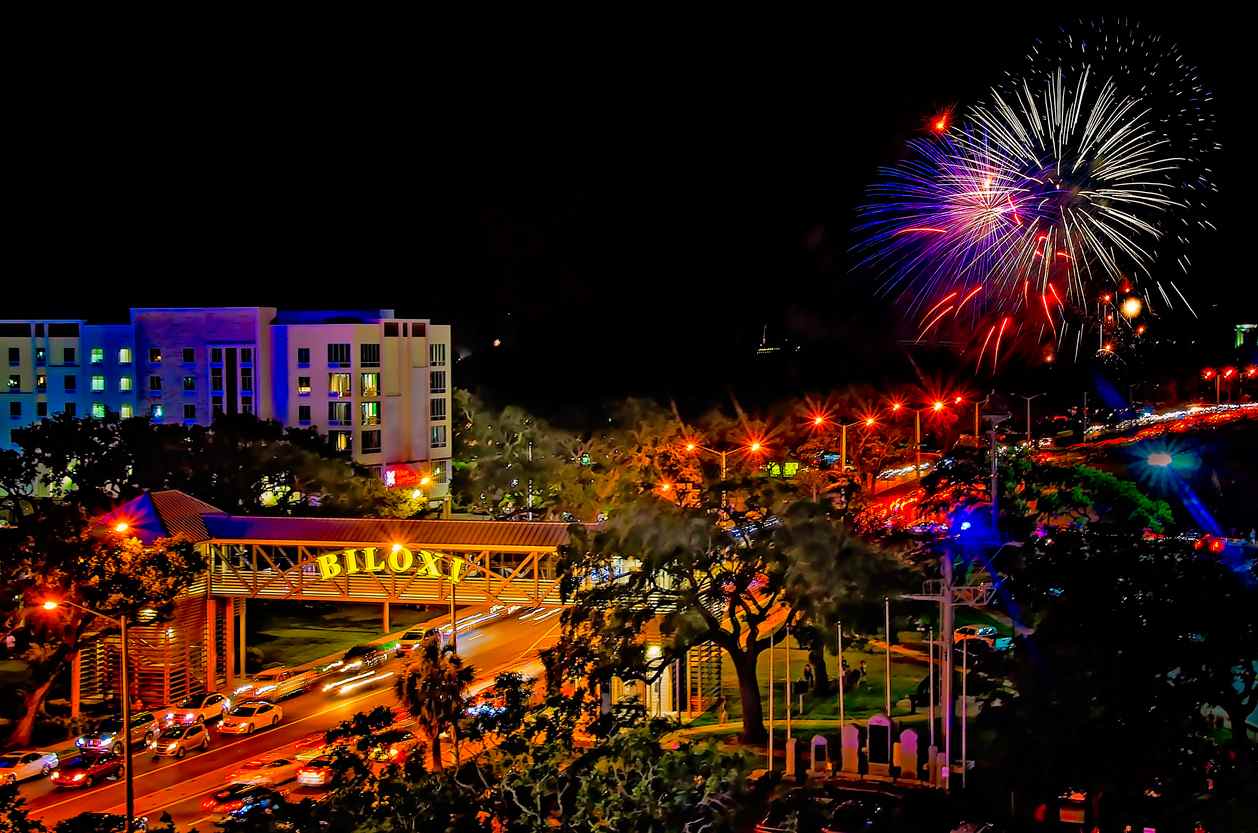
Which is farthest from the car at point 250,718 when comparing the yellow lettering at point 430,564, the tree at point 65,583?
the yellow lettering at point 430,564

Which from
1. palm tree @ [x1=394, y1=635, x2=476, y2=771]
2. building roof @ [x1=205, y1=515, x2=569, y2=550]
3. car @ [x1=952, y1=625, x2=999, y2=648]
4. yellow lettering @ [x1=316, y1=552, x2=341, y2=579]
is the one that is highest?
building roof @ [x1=205, y1=515, x2=569, y2=550]

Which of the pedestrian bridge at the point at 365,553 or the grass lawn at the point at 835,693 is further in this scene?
the pedestrian bridge at the point at 365,553

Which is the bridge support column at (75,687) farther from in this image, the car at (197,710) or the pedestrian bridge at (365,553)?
the pedestrian bridge at (365,553)

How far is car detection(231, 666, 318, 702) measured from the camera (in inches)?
1524

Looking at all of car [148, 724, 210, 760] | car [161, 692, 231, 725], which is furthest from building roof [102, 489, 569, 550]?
car [148, 724, 210, 760]

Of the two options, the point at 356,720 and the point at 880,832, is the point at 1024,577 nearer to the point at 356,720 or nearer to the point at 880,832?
the point at 880,832

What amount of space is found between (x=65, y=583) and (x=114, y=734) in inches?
160

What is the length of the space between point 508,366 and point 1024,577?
88449 millimetres

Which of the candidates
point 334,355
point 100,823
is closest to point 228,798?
point 100,823

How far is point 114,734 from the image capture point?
33.6m

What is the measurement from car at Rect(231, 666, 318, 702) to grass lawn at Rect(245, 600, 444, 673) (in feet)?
8.25

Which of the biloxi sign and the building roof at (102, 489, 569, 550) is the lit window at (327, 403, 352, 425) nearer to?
Answer: the building roof at (102, 489, 569, 550)

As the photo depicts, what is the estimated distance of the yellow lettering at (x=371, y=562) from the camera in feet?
125

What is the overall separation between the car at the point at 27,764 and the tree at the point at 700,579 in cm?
1210
